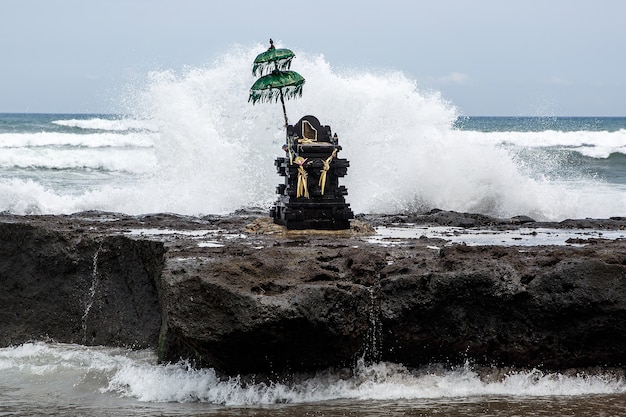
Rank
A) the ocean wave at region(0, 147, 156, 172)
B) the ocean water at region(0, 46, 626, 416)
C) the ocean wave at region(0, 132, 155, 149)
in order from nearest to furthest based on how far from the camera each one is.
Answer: the ocean water at region(0, 46, 626, 416)
the ocean wave at region(0, 147, 156, 172)
the ocean wave at region(0, 132, 155, 149)

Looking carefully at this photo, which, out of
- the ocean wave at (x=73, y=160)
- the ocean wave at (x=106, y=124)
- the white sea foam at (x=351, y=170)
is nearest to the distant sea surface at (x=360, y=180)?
the white sea foam at (x=351, y=170)

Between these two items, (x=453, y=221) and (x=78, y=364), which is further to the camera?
(x=453, y=221)

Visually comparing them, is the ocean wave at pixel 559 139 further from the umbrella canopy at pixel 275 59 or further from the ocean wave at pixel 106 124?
the umbrella canopy at pixel 275 59

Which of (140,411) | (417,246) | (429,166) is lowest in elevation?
(140,411)

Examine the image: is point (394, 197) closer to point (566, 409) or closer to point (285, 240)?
point (285, 240)

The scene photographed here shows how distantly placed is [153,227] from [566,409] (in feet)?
19.7

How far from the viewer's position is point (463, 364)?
321 inches

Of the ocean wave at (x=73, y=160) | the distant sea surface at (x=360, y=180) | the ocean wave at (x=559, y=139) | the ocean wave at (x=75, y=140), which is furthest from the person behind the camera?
the ocean wave at (x=559, y=139)

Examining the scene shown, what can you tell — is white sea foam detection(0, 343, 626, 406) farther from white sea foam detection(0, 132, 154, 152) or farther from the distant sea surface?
white sea foam detection(0, 132, 154, 152)

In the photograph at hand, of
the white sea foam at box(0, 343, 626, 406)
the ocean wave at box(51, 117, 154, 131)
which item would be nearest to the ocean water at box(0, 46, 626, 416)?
the white sea foam at box(0, 343, 626, 406)

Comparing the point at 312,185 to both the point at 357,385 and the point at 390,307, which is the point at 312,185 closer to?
the point at 390,307

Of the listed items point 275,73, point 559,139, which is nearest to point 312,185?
point 275,73

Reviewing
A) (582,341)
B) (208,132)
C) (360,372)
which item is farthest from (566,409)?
(208,132)

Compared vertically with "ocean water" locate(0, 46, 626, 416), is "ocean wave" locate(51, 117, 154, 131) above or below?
above
